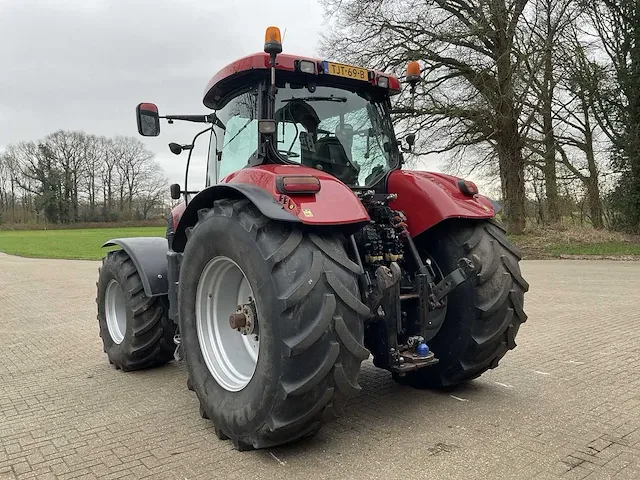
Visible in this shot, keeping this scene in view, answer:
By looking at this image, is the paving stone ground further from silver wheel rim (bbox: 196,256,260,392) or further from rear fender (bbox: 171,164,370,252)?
rear fender (bbox: 171,164,370,252)

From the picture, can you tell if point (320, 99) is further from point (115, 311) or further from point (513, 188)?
point (513, 188)

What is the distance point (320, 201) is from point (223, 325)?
126cm

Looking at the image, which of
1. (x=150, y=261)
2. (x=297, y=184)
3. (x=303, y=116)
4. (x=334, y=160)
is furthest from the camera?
(x=150, y=261)

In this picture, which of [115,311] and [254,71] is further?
[115,311]

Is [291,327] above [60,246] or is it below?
below

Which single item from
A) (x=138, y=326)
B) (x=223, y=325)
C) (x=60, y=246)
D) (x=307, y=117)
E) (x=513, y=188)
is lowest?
(x=138, y=326)

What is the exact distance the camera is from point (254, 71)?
3637 millimetres

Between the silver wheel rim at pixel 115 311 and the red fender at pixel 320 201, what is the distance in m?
2.75

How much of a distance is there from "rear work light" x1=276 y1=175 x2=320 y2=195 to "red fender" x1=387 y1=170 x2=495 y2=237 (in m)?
1.08

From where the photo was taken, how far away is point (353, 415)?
3607mm

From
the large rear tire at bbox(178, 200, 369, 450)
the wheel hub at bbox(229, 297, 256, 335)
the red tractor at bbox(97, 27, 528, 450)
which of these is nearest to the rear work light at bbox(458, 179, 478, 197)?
the red tractor at bbox(97, 27, 528, 450)

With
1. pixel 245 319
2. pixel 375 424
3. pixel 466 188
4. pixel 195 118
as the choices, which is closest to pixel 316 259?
pixel 245 319

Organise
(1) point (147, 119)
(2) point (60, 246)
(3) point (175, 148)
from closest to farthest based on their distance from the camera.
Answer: (1) point (147, 119) < (3) point (175, 148) < (2) point (60, 246)

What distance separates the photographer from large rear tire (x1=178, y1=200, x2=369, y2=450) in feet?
8.98
